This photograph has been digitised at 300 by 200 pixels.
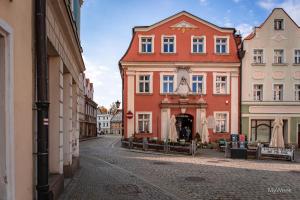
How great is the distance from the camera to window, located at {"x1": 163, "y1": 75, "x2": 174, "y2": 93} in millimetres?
28688

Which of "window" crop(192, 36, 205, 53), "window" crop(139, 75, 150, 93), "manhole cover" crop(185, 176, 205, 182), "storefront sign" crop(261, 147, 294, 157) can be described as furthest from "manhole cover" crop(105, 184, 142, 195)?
"window" crop(192, 36, 205, 53)

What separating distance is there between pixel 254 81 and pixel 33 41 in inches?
998

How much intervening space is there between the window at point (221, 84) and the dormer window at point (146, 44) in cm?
620

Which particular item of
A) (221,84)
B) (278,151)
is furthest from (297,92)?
(278,151)

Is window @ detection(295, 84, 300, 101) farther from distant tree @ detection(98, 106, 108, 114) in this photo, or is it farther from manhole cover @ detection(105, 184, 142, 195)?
distant tree @ detection(98, 106, 108, 114)

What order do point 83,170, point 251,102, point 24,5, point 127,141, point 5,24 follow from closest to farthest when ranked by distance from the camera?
point 5,24, point 24,5, point 83,170, point 127,141, point 251,102

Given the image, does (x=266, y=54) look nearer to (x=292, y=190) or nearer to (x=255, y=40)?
(x=255, y=40)

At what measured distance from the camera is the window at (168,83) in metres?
28.7

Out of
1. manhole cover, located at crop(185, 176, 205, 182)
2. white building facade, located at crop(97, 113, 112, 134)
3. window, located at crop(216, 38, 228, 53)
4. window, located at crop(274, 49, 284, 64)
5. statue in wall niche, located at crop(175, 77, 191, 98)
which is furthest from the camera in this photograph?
white building facade, located at crop(97, 113, 112, 134)

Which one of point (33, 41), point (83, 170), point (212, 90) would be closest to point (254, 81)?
point (212, 90)

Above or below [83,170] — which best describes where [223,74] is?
above

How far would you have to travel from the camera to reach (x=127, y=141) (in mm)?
26312

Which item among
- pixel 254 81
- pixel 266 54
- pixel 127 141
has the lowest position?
pixel 127 141

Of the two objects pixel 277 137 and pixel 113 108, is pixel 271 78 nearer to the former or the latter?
pixel 277 137
